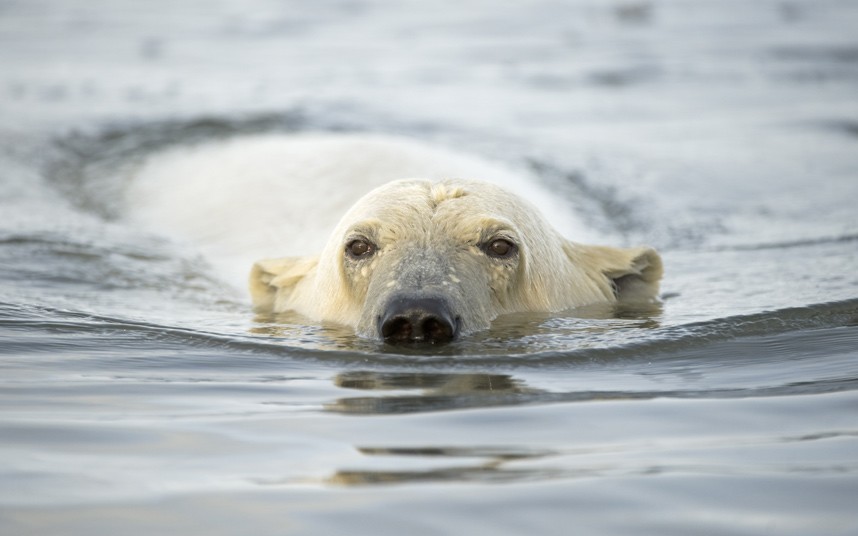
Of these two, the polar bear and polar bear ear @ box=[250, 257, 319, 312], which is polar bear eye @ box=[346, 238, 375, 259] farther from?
polar bear ear @ box=[250, 257, 319, 312]

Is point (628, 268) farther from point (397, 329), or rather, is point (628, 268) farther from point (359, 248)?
point (397, 329)

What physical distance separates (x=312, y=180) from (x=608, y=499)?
5787mm

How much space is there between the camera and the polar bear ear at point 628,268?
6691 mm

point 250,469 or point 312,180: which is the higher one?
point 312,180

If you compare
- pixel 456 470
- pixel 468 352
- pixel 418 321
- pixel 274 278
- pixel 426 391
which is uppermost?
pixel 274 278

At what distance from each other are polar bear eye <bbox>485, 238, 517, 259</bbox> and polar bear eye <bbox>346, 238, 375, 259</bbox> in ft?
1.78

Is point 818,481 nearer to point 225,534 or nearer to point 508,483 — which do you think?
point 508,483

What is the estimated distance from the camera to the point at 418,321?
4.89m

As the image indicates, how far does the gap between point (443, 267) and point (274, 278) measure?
72.0 inches

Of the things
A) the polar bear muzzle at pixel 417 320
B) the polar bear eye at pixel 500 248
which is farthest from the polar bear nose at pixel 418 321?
the polar bear eye at pixel 500 248

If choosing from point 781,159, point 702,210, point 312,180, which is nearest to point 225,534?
point 312,180

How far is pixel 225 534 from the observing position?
9.72 ft

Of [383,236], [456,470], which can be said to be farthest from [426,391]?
[383,236]

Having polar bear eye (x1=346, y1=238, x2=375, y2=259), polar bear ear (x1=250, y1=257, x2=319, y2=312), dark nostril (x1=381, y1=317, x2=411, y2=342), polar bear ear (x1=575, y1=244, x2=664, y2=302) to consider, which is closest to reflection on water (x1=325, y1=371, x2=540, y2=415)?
dark nostril (x1=381, y1=317, x2=411, y2=342)
